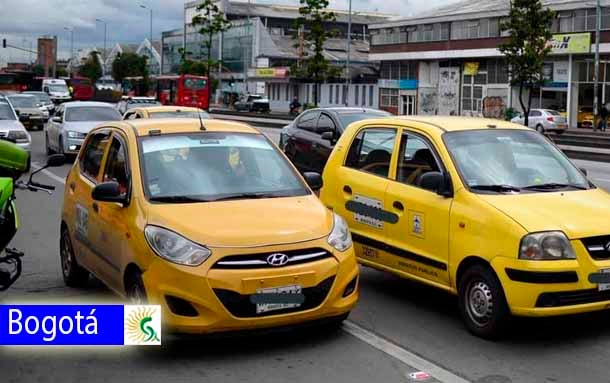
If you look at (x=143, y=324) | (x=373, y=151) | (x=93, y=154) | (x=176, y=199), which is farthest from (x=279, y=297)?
(x=93, y=154)

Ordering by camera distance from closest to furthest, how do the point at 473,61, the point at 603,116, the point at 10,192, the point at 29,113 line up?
the point at 10,192 → the point at 29,113 → the point at 603,116 → the point at 473,61

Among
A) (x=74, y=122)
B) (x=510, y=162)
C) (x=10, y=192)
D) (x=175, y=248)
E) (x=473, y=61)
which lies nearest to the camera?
(x=175, y=248)

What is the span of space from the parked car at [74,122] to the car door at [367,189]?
14437mm

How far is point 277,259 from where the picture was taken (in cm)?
607

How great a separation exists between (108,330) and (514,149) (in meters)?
3.85

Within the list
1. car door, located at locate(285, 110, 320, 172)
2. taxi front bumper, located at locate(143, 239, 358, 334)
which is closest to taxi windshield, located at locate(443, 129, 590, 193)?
taxi front bumper, located at locate(143, 239, 358, 334)

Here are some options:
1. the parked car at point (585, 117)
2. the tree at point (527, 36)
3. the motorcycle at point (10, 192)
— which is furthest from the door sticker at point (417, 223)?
the parked car at point (585, 117)

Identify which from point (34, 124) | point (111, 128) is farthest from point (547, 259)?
point (34, 124)

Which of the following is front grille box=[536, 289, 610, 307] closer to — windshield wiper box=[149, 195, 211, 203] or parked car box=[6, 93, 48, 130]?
windshield wiper box=[149, 195, 211, 203]

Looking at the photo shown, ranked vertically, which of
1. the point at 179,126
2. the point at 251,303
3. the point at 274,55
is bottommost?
the point at 251,303

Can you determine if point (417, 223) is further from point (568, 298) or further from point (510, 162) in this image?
point (568, 298)

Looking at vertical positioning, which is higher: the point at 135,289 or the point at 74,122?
the point at 74,122

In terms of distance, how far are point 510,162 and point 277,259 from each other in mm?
2498

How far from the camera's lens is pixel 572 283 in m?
6.32
